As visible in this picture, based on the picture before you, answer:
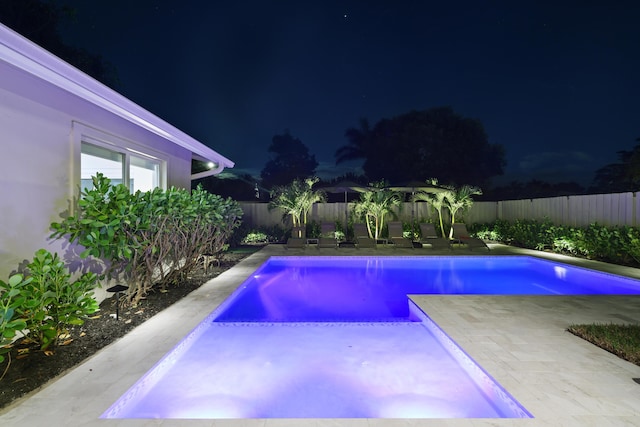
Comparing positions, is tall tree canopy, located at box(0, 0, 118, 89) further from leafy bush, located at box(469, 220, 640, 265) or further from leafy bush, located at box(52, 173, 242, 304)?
leafy bush, located at box(469, 220, 640, 265)

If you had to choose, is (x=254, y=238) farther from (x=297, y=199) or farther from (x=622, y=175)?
(x=622, y=175)

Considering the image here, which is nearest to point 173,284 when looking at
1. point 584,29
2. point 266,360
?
point 266,360

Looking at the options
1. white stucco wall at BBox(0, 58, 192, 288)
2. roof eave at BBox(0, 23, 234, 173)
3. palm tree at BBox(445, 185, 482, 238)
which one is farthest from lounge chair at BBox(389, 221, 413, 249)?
white stucco wall at BBox(0, 58, 192, 288)

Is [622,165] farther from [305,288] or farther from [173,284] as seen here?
[173,284]

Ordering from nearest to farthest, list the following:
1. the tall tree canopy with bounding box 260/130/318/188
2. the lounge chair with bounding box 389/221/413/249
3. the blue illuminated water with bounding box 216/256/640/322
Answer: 1. the blue illuminated water with bounding box 216/256/640/322
2. the lounge chair with bounding box 389/221/413/249
3. the tall tree canopy with bounding box 260/130/318/188

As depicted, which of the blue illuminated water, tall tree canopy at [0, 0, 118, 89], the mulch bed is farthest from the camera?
tall tree canopy at [0, 0, 118, 89]

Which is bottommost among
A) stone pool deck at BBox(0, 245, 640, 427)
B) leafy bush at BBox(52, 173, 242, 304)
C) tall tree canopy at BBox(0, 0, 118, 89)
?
stone pool deck at BBox(0, 245, 640, 427)

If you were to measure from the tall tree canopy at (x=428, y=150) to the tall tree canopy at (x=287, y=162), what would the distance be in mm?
3145

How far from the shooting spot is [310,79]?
102 feet

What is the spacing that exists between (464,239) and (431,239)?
1124 millimetres

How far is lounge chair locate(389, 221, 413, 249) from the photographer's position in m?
12.4

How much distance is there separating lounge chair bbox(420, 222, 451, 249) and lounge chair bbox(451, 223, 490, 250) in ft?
1.31

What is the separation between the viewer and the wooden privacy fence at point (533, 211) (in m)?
9.54

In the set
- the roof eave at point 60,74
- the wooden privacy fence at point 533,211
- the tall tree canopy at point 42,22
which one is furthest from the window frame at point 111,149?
the tall tree canopy at point 42,22
